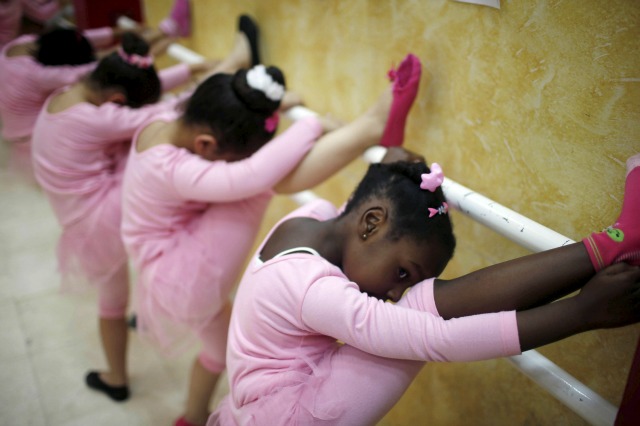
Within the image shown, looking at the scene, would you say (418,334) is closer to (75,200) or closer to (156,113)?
(156,113)

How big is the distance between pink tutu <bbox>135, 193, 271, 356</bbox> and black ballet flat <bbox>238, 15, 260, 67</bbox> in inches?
16.4

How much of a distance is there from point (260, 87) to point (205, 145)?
0.14 meters

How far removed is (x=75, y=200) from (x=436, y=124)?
2.68 feet

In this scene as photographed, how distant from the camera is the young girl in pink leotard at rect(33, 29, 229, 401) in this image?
1154 mm

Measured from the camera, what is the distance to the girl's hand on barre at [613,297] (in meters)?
0.53

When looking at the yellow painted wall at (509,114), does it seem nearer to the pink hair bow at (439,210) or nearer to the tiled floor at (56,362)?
the pink hair bow at (439,210)

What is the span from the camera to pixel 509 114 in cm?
77

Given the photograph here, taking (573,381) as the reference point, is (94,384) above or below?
below

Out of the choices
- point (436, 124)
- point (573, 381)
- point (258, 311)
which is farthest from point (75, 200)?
point (573, 381)

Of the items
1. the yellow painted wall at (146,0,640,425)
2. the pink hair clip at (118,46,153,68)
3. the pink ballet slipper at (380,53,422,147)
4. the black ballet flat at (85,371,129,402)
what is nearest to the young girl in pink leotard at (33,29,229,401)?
the pink hair clip at (118,46,153,68)

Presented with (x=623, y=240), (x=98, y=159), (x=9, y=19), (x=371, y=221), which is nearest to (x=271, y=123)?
(x=371, y=221)

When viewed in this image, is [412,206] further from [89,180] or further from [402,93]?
[89,180]

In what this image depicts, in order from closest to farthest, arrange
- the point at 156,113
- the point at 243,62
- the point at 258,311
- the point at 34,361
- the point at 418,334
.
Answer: the point at 418,334 → the point at 258,311 → the point at 156,113 → the point at 243,62 → the point at 34,361

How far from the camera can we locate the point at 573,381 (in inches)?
25.7
